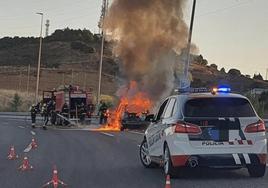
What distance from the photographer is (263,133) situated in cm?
1152

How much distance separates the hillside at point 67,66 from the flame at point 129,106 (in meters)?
39.6

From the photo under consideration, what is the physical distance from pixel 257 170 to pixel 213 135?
3.96 ft

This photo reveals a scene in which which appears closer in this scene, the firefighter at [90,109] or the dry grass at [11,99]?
the firefighter at [90,109]

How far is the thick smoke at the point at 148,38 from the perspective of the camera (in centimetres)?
3566

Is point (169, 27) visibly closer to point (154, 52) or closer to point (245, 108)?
point (154, 52)

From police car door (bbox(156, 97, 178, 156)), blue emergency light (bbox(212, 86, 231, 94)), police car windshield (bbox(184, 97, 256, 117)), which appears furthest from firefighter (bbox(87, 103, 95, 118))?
police car windshield (bbox(184, 97, 256, 117))

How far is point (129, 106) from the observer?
34906mm

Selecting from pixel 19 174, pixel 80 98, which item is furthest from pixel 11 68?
pixel 19 174

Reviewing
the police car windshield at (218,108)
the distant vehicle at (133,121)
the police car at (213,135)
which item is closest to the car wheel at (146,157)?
the police car at (213,135)

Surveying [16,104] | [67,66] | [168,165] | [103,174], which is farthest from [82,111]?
[67,66]

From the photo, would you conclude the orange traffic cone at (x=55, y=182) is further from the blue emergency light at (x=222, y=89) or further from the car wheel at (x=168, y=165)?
the blue emergency light at (x=222, y=89)

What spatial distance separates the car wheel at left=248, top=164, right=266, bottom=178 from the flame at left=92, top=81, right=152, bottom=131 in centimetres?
2245

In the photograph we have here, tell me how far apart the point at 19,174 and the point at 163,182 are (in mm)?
3073

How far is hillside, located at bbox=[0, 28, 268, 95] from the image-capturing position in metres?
94.0
